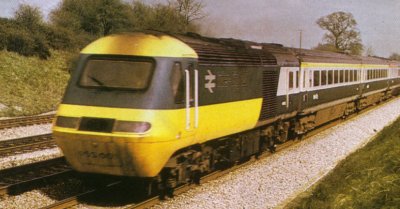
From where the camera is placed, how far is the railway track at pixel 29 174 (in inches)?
377

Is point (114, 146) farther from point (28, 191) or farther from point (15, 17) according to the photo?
point (15, 17)

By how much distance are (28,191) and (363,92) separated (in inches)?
881

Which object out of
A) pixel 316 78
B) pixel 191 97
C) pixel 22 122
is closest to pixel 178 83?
pixel 191 97

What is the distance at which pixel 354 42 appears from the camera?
3059 inches

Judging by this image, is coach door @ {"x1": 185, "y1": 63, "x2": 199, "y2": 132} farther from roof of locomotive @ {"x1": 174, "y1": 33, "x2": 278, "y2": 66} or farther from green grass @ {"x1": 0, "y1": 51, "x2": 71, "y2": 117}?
green grass @ {"x1": 0, "y1": 51, "x2": 71, "y2": 117}

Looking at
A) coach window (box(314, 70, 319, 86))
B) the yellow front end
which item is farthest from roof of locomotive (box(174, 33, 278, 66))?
coach window (box(314, 70, 319, 86))

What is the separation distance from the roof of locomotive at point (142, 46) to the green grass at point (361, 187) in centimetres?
349

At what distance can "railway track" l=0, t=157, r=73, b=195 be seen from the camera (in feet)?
31.4

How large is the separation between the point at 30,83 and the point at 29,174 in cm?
1997

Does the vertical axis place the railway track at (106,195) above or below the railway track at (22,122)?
below

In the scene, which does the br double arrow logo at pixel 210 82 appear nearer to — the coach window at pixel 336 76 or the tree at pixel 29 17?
the coach window at pixel 336 76

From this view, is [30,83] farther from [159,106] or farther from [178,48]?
[159,106]

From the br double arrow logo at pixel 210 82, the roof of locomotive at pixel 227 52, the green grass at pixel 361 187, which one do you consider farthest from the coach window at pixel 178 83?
the green grass at pixel 361 187

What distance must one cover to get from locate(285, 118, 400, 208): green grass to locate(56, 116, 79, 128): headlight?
13.3ft
